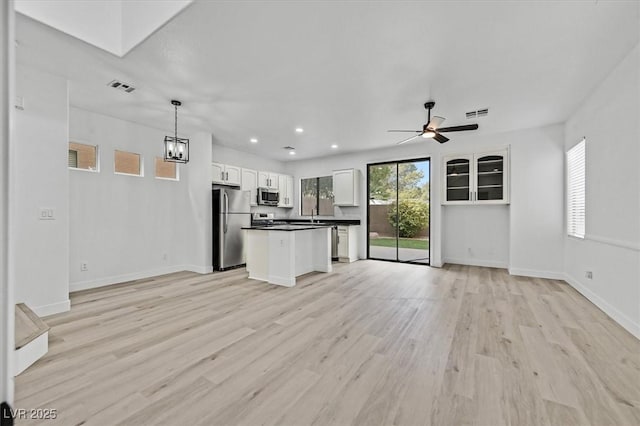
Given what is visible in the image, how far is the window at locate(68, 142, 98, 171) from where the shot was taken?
400cm

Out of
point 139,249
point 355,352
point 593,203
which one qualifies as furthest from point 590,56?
point 139,249

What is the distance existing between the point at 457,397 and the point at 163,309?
123 inches

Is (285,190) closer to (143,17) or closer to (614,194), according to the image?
(143,17)

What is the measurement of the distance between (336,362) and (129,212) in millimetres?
4371

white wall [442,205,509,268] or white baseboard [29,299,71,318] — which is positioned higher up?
white wall [442,205,509,268]

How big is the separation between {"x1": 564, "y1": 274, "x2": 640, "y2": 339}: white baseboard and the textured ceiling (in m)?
2.58

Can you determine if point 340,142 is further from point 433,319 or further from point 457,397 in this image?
point 457,397

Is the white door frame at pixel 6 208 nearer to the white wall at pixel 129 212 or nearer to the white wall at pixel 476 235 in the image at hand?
the white wall at pixel 129 212

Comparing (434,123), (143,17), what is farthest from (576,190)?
(143,17)

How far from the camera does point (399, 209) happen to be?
24.1 feet

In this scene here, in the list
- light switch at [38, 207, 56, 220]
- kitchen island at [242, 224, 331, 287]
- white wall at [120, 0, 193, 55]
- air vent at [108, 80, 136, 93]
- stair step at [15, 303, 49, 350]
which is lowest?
stair step at [15, 303, 49, 350]

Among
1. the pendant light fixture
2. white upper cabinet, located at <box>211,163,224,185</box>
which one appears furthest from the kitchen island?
white upper cabinet, located at <box>211,163,224,185</box>

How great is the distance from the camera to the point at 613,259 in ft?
9.68

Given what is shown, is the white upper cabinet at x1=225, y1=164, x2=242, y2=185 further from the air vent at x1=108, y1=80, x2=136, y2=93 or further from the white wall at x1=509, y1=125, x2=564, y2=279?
the white wall at x1=509, y1=125, x2=564, y2=279
